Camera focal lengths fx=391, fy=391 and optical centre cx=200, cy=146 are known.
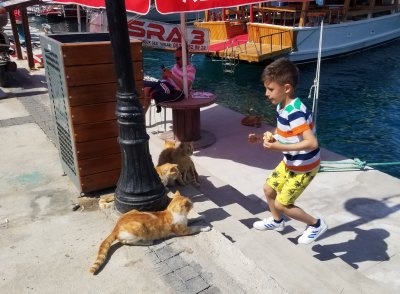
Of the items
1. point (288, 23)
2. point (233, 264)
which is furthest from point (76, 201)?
point (288, 23)

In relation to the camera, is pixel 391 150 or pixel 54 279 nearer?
pixel 54 279

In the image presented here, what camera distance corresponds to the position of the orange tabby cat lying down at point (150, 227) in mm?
3422

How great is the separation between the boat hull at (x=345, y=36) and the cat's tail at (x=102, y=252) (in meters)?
16.0

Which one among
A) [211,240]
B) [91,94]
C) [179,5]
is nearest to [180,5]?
[179,5]

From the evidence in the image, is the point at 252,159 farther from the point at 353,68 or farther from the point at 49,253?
the point at 353,68

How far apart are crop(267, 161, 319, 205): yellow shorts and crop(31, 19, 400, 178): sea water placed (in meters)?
4.84

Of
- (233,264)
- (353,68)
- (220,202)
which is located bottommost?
(353,68)

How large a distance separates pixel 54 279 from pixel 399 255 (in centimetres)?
358

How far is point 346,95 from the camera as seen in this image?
1361 centimetres

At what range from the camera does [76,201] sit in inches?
173

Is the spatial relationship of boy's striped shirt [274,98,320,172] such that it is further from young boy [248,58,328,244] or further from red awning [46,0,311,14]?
red awning [46,0,311,14]

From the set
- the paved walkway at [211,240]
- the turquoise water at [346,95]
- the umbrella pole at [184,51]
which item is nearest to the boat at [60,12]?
the turquoise water at [346,95]

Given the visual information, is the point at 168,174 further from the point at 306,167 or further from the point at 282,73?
the point at 282,73

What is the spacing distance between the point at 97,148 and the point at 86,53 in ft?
3.43
